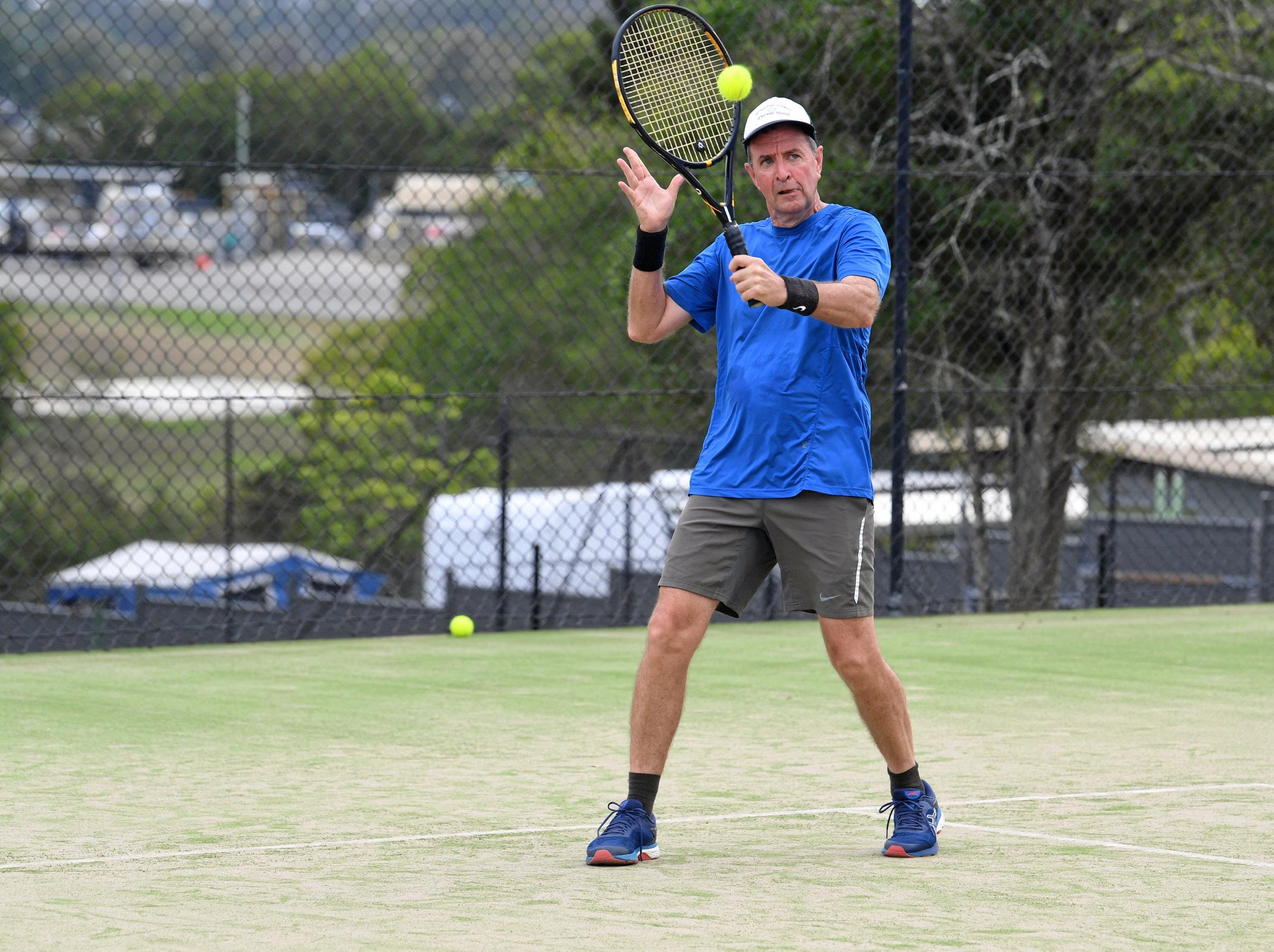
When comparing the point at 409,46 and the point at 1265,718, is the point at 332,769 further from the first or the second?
the point at 409,46

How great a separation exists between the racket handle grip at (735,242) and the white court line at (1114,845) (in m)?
1.22

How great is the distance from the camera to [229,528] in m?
8.45

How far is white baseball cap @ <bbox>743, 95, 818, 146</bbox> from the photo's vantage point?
12.4 feet

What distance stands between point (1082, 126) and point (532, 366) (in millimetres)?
11665

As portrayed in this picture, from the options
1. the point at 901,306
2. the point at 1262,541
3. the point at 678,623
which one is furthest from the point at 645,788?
the point at 1262,541

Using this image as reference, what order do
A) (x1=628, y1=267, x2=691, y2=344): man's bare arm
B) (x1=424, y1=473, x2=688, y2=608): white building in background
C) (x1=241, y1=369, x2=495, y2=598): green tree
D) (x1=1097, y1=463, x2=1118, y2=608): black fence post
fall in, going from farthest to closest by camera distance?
(x1=241, y1=369, x2=495, y2=598): green tree
(x1=424, y1=473, x2=688, y2=608): white building in background
(x1=1097, y1=463, x2=1118, y2=608): black fence post
(x1=628, y1=267, x2=691, y2=344): man's bare arm

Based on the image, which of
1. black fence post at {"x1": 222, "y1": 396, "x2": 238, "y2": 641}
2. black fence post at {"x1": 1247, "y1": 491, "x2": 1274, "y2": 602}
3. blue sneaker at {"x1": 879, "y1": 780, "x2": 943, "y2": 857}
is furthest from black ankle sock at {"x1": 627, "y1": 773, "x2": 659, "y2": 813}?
black fence post at {"x1": 1247, "y1": 491, "x2": 1274, "y2": 602}

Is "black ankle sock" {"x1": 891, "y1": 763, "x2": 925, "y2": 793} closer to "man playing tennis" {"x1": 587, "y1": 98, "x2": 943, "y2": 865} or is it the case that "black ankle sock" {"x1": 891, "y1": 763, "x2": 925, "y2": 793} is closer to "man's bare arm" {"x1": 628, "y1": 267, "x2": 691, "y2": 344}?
"man playing tennis" {"x1": 587, "y1": 98, "x2": 943, "y2": 865}

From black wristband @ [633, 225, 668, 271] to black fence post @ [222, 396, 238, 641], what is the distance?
12.6 feet

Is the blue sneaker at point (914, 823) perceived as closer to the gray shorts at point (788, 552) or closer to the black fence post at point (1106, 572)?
the gray shorts at point (788, 552)

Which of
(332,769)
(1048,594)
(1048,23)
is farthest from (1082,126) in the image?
(332,769)

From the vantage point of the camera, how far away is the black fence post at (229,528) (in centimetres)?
766

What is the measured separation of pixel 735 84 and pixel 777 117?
1.93 feet

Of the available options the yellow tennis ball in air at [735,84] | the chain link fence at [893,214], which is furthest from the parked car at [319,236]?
the yellow tennis ball in air at [735,84]
